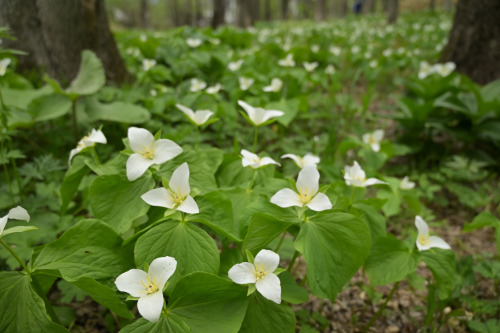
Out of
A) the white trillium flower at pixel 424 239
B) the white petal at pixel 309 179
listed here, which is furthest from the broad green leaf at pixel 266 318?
the white trillium flower at pixel 424 239

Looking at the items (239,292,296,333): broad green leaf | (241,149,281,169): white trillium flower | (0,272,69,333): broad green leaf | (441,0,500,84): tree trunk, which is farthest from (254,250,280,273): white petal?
(441,0,500,84): tree trunk

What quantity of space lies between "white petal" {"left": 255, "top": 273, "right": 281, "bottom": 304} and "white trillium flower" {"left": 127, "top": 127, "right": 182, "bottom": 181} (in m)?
0.56

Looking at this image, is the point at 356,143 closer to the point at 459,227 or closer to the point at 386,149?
the point at 386,149

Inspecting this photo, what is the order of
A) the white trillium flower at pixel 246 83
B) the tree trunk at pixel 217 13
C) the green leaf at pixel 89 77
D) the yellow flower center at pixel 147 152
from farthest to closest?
the tree trunk at pixel 217 13
the white trillium flower at pixel 246 83
the green leaf at pixel 89 77
the yellow flower center at pixel 147 152

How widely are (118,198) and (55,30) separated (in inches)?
93.0

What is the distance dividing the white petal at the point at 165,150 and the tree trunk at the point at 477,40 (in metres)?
3.78

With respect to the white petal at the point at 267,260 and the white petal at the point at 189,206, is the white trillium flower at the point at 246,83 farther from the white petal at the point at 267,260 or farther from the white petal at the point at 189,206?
the white petal at the point at 267,260

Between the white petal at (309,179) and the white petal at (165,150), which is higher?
the white petal at (165,150)

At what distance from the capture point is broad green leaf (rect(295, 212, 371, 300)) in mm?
1007

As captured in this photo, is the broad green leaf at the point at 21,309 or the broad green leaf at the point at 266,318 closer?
the broad green leaf at the point at 21,309

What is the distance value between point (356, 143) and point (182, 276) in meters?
1.69

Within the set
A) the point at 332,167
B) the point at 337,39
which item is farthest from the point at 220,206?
the point at 337,39

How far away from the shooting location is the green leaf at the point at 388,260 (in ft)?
3.94

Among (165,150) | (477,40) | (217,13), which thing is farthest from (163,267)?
(217,13)
